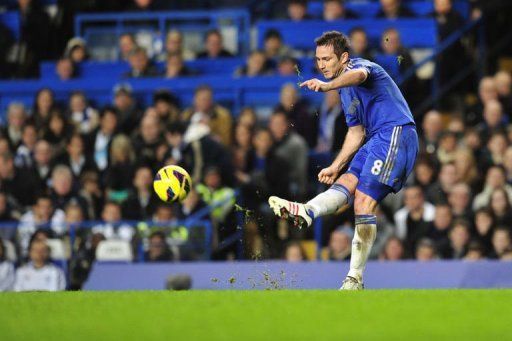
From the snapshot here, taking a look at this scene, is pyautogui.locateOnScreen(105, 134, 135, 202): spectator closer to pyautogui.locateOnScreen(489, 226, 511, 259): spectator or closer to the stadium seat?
the stadium seat

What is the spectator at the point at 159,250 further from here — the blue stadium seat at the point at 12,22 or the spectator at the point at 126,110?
the blue stadium seat at the point at 12,22

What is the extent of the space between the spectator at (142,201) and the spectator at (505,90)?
4.82 metres

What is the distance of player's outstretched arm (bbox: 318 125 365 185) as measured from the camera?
10.7m

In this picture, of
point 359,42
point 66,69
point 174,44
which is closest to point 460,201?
point 359,42

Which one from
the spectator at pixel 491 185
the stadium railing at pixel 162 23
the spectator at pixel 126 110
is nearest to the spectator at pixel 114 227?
the spectator at pixel 126 110

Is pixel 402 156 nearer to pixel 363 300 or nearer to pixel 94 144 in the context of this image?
pixel 363 300

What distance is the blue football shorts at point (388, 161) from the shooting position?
33.6ft

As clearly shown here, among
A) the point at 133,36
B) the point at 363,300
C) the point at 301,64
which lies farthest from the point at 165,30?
the point at 363,300

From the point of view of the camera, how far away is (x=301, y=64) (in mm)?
17891

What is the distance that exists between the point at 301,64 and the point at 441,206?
14.5ft

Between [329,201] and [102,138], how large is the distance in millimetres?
7276

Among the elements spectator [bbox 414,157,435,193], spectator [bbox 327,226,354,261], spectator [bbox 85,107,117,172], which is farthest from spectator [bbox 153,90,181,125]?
spectator [bbox 414,157,435,193]

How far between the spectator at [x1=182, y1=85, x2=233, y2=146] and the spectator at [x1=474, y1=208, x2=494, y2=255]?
154 inches

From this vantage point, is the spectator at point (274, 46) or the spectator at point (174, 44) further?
the spectator at point (174, 44)
